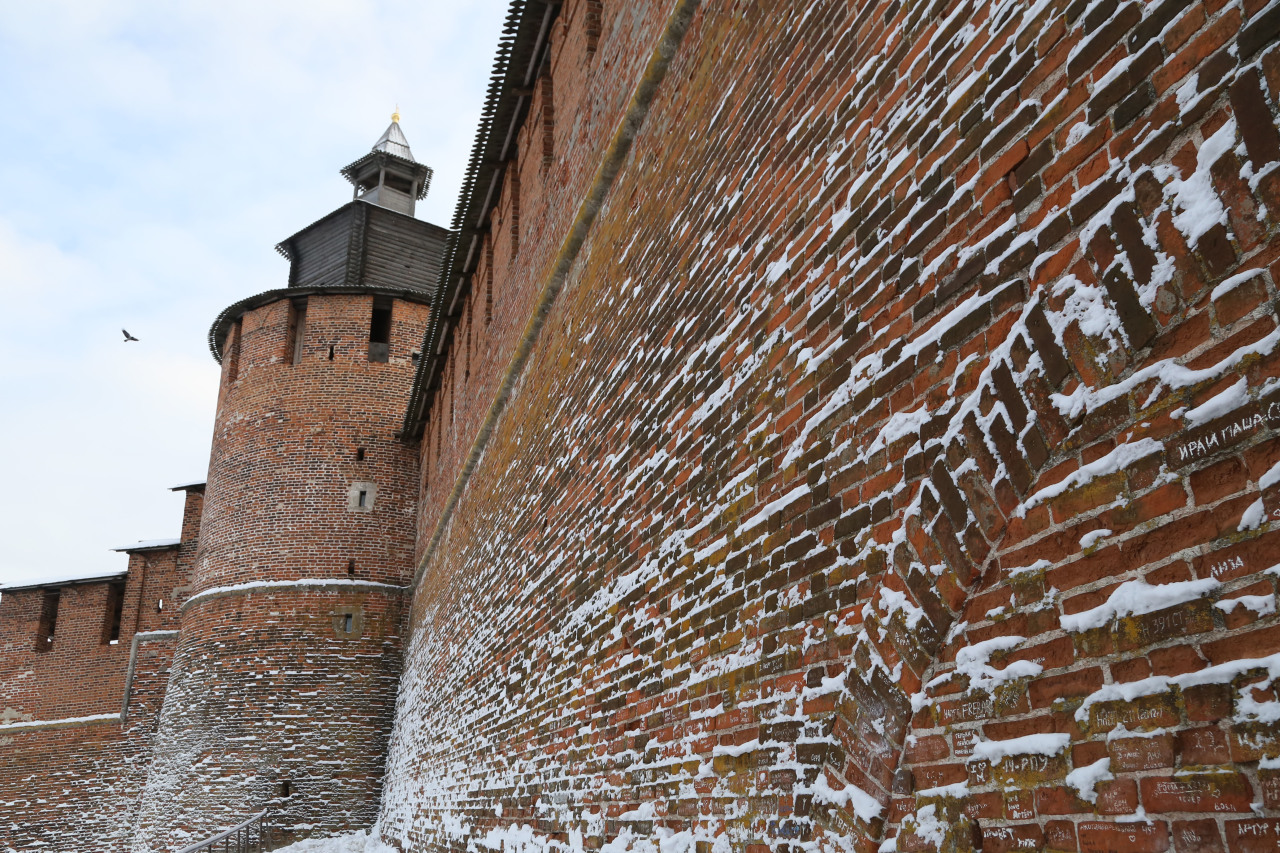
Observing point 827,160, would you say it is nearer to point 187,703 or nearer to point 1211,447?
point 1211,447

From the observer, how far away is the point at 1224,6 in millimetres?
1654

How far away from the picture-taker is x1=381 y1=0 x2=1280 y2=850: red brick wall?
1.56 meters

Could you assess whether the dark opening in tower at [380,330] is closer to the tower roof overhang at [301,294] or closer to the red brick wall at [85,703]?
the tower roof overhang at [301,294]

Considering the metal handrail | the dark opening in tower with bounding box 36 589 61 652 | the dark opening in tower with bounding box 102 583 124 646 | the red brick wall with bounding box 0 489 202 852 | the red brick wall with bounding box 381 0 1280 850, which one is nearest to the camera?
the red brick wall with bounding box 381 0 1280 850

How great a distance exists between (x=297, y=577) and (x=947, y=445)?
16192 mm

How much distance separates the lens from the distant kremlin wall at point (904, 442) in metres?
1.57

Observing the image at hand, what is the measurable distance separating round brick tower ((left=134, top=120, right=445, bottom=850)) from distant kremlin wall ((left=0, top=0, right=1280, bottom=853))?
389 inches

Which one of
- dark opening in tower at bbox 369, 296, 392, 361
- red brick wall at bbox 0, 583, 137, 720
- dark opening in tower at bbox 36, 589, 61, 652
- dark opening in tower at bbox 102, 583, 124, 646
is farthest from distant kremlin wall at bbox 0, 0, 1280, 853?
dark opening in tower at bbox 36, 589, 61, 652

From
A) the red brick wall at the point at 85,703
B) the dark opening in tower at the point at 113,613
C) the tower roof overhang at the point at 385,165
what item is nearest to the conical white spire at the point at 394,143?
the tower roof overhang at the point at 385,165

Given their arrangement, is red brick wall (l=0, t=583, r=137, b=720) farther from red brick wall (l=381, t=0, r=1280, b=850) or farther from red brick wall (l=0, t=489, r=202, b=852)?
red brick wall (l=381, t=0, r=1280, b=850)

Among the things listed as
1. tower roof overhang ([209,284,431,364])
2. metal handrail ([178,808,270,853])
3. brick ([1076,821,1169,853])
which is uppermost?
tower roof overhang ([209,284,431,364])

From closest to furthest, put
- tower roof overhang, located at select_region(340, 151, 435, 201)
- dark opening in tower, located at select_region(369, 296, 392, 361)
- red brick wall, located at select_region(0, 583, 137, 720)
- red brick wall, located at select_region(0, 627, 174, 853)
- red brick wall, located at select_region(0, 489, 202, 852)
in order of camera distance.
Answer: dark opening in tower, located at select_region(369, 296, 392, 361)
red brick wall, located at select_region(0, 627, 174, 853)
red brick wall, located at select_region(0, 489, 202, 852)
red brick wall, located at select_region(0, 583, 137, 720)
tower roof overhang, located at select_region(340, 151, 435, 201)

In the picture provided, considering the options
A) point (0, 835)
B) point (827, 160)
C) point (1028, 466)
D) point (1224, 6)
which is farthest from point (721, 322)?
point (0, 835)

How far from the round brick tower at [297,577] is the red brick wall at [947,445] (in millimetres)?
12240
